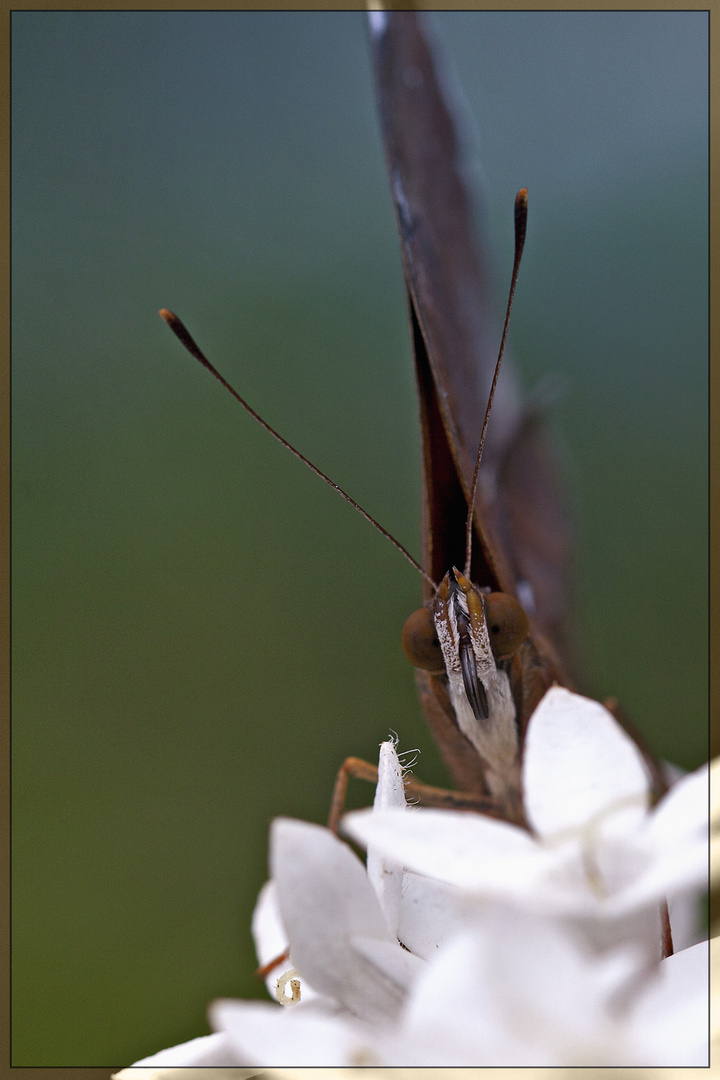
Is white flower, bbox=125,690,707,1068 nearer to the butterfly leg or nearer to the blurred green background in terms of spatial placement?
the butterfly leg

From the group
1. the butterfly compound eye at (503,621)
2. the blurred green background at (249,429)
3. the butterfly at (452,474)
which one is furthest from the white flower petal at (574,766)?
the blurred green background at (249,429)

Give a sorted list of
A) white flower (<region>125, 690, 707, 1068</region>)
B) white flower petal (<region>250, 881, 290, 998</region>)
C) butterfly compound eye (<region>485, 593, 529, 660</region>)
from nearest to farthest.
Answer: white flower (<region>125, 690, 707, 1068</region>), white flower petal (<region>250, 881, 290, 998</region>), butterfly compound eye (<region>485, 593, 529, 660</region>)

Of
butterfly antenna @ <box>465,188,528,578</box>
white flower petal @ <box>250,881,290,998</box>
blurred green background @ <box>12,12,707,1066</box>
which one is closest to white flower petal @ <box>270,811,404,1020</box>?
white flower petal @ <box>250,881,290,998</box>

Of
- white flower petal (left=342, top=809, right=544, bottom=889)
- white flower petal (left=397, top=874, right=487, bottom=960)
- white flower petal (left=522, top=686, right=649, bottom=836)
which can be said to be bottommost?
white flower petal (left=397, top=874, right=487, bottom=960)

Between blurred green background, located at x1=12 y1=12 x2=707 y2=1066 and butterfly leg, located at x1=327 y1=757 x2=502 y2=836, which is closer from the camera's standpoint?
butterfly leg, located at x1=327 y1=757 x2=502 y2=836

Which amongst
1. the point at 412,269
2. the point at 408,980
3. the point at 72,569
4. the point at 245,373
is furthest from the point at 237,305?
the point at 408,980

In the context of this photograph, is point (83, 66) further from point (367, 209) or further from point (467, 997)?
point (467, 997)

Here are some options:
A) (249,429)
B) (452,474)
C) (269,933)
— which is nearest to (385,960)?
(269,933)
